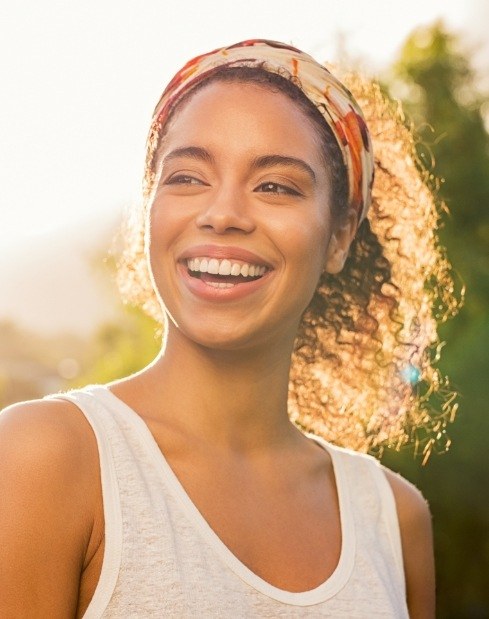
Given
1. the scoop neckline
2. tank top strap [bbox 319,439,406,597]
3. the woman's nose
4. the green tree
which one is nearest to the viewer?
the scoop neckline

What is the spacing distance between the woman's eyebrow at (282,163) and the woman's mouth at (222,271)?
0.27 m

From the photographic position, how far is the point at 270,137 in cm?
288

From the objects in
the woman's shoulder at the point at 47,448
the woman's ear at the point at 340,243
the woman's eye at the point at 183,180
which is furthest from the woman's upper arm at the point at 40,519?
the woman's ear at the point at 340,243

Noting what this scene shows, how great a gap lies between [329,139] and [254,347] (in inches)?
25.4

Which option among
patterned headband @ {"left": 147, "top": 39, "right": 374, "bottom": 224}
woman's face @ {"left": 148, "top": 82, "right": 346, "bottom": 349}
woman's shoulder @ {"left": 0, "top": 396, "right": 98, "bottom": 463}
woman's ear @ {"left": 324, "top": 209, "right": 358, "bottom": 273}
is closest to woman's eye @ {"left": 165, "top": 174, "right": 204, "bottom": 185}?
→ woman's face @ {"left": 148, "top": 82, "right": 346, "bottom": 349}

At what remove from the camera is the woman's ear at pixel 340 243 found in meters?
3.25

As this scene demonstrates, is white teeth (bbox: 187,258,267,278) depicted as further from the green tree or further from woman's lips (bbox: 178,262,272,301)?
the green tree

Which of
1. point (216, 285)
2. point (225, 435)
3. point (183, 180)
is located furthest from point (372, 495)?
point (183, 180)

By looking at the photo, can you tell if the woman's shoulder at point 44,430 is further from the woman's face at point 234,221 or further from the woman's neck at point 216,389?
the woman's face at point 234,221

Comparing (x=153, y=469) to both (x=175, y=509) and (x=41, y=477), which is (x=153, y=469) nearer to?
(x=175, y=509)

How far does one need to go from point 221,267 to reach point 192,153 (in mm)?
324

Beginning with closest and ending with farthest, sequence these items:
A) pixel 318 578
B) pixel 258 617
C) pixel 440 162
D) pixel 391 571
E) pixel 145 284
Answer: pixel 258 617, pixel 318 578, pixel 391 571, pixel 145 284, pixel 440 162

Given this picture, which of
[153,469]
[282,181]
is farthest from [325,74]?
[153,469]

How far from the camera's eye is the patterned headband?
9.96 ft
